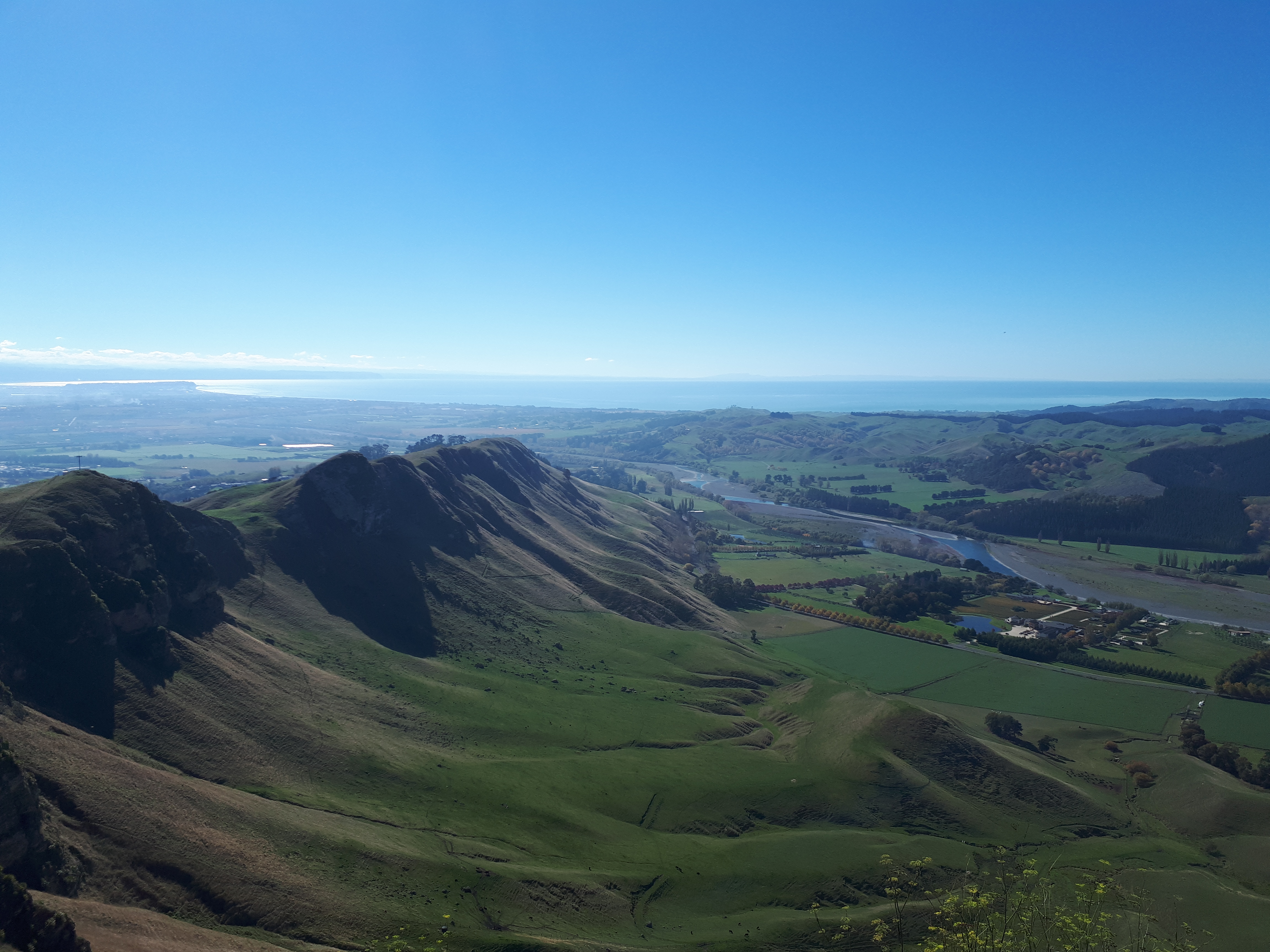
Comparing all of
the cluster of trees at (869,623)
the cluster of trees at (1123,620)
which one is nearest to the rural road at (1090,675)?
the cluster of trees at (869,623)

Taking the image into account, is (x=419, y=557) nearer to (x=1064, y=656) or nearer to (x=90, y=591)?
(x=90, y=591)

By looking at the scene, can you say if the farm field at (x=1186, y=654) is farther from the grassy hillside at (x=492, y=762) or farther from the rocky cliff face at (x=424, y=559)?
the rocky cliff face at (x=424, y=559)

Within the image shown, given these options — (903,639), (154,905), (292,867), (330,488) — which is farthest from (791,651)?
(154,905)

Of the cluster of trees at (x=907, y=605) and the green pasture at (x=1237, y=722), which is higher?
the cluster of trees at (x=907, y=605)

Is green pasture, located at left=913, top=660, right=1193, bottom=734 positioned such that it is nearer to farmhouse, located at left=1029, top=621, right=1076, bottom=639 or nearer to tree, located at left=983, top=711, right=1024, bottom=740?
tree, located at left=983, top=711, right=1024, bottom=740

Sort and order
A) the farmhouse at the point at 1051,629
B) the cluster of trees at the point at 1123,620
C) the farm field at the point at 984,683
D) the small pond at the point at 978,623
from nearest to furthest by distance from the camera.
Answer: the farm field at the point at 984,683
the farmhouse at the point at 1051,629
the cluster of trees at the point at 1123,620
the small pond at the point at 978,623

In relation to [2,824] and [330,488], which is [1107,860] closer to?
[2,824]
